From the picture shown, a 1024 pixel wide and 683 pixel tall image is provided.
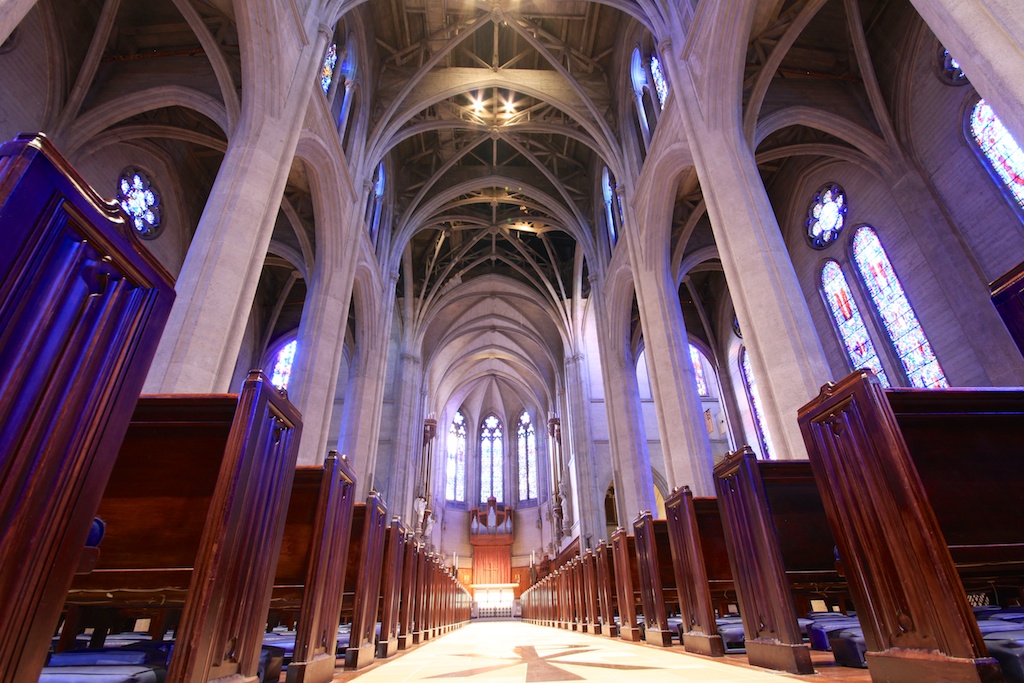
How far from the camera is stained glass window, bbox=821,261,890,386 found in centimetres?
1027

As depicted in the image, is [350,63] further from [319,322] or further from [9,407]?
[9,407]

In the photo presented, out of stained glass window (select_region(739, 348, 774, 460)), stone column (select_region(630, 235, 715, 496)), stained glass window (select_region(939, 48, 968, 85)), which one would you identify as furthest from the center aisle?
stained glass window (select_region(739, 348, 774, 460))

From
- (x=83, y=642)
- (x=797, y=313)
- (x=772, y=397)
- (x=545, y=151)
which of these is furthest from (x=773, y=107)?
(x=83, y=642)

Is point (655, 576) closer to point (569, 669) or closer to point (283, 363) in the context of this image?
point (569, 669)

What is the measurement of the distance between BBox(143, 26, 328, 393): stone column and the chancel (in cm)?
4

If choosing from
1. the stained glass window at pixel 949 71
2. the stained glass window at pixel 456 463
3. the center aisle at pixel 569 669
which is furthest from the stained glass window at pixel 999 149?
the stained glass window at pixel 456 463

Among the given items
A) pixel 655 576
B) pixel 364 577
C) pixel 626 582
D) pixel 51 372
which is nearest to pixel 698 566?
pixel 655 576

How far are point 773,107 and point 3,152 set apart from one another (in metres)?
10.8

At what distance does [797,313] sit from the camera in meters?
5.98

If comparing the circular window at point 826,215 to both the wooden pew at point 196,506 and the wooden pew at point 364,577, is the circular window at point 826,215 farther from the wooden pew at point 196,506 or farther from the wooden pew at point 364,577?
the wooden pew at point 196,506

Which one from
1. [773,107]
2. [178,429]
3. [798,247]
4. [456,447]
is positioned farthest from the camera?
[456,447]

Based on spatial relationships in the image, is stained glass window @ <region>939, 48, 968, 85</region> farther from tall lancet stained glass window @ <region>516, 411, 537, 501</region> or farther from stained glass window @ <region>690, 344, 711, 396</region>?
tall lancet stained glass window @ <region>516, 411, 537, 501</region>

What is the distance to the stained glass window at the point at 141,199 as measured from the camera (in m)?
10.5

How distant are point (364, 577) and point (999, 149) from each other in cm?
1083
